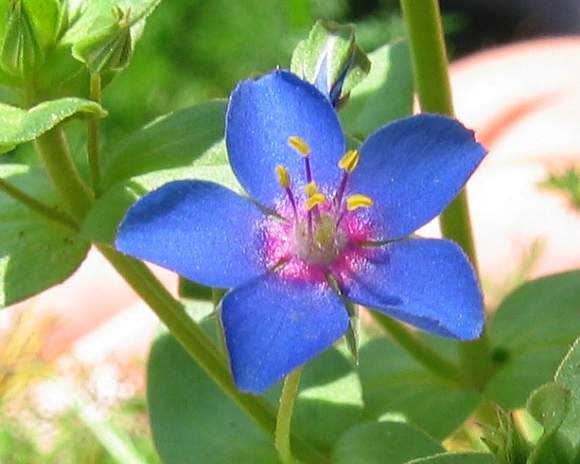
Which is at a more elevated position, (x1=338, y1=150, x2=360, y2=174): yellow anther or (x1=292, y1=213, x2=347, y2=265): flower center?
(x1=338, y1=150, x2=360, y2=174): yellow anther

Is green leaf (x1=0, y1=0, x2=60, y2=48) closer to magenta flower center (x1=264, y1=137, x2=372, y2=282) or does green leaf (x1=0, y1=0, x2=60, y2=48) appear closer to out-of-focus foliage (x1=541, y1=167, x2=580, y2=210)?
magenta flower center (x1=264, y1=137, x2=372, y2=282)

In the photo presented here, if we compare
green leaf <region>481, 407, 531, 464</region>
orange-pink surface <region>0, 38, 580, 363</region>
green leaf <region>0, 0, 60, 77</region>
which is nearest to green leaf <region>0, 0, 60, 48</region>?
green leaf <region>0, 0, 60, 77</region>

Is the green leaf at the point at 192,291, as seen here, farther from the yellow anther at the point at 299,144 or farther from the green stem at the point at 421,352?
the yellow anther at the point at 299,144

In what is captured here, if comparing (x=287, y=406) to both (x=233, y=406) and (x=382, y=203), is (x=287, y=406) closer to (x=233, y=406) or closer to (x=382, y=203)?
(x=382, y=203)

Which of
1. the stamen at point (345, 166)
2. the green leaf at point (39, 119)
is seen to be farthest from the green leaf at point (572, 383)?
the green leaf at point (39, 119)

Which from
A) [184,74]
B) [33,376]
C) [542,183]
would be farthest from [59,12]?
[184,74]

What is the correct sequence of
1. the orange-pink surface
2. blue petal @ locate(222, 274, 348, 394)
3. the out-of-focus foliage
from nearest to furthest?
blue petal @ locate(222, 274, 348, 394) → the out-of-focus foliage → the orange-pink surface

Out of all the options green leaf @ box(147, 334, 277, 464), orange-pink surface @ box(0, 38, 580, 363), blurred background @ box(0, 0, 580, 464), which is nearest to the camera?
green leaf @ box(147, 334, 277, 464)
